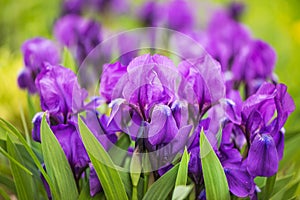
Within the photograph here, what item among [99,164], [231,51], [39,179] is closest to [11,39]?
[231,51]

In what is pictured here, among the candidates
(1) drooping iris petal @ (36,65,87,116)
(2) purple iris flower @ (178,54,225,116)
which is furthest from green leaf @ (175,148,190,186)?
(1) drooping iris petal @ (36,65,87,116)

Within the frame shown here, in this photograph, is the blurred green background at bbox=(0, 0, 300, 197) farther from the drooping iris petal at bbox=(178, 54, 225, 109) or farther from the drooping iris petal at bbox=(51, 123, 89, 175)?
the drooping iris petal at bbox=(51, 123, 89, 175)

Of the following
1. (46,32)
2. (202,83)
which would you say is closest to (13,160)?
(202,83)

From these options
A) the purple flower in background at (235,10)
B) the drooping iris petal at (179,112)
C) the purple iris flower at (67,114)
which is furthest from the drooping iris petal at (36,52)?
the purple flower in background at (235,10)

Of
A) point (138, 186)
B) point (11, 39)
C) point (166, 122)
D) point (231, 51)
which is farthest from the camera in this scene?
point (11, 39)

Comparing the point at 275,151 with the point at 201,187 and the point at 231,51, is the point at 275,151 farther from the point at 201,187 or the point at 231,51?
the point at 231,51

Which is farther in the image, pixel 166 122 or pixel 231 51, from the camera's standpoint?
pixel 231 51

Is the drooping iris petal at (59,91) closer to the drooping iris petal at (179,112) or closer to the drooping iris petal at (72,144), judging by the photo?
the drooping iris petal at (72,144)

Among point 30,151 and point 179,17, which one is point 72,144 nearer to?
point 30,151
